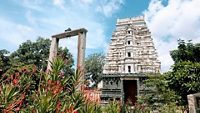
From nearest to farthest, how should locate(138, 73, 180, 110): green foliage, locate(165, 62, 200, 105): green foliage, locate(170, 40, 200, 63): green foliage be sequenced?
locate(165, 62, 200, 105): green foliage
locate(138, 73, 180, 110): green foliage
locate(170, 40, 200, 63): green foliage

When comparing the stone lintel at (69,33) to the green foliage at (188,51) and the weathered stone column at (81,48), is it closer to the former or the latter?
the weathered stone column at (81,48)

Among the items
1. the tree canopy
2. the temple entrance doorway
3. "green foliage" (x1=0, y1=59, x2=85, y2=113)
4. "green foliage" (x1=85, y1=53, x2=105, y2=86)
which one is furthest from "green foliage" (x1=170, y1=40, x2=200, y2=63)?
"green foliage" (x1=85, y1=53, x2=105, y2=86)

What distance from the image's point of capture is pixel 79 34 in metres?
4.96

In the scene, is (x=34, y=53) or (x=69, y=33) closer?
(x=69, y=33)

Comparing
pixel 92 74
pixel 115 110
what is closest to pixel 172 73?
pixel 115 110

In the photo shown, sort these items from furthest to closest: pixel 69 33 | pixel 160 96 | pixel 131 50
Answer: pixel 131 50 < pixel 160 96 < pixel 69 33

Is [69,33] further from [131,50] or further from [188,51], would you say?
[131,50]

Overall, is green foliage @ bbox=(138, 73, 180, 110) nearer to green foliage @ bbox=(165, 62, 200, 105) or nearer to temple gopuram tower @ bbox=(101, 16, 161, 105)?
green foliage @ bbox=(165, 62, 200, 105)

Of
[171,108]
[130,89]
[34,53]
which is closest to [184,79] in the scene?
[171,108]

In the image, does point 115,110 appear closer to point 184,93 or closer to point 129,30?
point 184,93

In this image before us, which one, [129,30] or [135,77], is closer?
[135,77]

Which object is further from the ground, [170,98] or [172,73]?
[172,73]

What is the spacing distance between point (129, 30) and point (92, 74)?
11033mm

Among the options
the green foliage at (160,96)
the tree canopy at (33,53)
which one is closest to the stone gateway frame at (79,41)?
the green foliage at (160,96)
